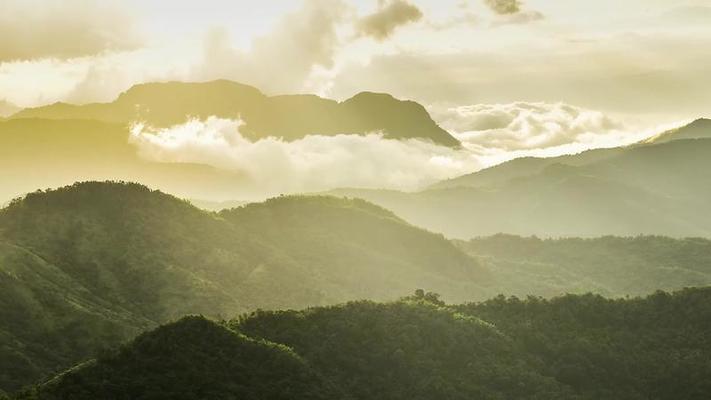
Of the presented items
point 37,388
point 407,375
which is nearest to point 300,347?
point 407,375

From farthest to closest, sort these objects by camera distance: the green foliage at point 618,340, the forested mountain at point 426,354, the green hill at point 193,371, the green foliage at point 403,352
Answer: the green foliage at point 618,340 → the green foliage at point 403,352 → the forested mountain at point 426,354 → the green hill at point 193,371

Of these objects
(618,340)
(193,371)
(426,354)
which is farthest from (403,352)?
(618,340)

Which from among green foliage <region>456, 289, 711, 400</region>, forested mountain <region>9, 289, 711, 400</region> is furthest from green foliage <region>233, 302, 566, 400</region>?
green foliage <region>456, 289, 711, 400</region>

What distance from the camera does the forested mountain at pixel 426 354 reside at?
127 metres

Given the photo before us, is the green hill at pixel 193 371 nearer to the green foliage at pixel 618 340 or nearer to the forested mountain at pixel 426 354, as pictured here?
the forested mountain at pixel 426 354

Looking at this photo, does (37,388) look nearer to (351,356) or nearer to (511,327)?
(351,356)

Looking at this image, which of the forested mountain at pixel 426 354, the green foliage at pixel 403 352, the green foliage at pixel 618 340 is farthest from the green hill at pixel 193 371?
the green foliage at pixel 618 340

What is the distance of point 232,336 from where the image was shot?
141m

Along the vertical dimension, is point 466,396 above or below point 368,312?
below

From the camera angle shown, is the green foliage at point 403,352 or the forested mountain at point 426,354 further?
the green foliage at point 403,352

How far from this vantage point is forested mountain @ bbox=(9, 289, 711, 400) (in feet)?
417

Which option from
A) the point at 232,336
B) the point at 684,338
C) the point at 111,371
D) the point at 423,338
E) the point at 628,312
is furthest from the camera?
the point at 628,312

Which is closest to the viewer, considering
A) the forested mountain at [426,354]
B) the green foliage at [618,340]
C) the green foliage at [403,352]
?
the forested mountain at [426,354]

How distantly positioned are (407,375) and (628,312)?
6415 cm
